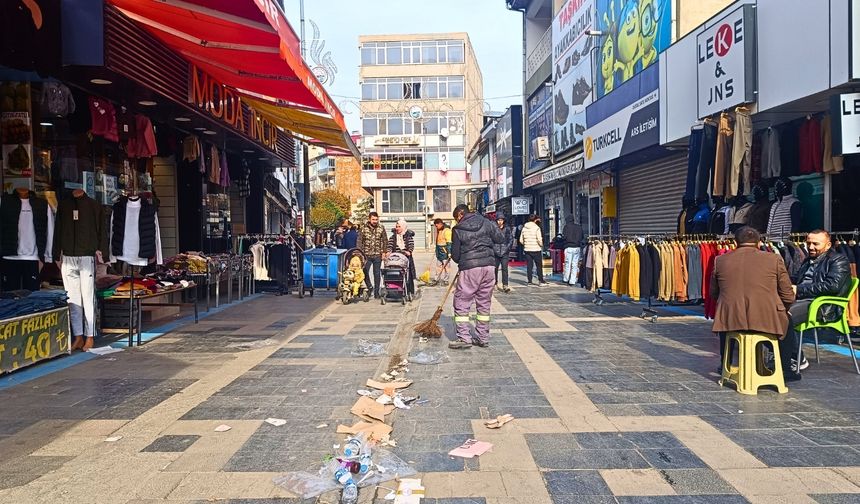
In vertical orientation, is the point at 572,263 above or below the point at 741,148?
below

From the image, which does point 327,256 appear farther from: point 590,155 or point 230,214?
point 590,155

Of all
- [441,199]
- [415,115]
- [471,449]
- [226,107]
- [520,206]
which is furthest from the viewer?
[441,199]

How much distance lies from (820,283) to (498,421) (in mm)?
3904

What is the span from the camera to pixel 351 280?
44.8ft

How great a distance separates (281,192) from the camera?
24.6 meters

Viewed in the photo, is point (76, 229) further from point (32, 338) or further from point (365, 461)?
point (365, 461)

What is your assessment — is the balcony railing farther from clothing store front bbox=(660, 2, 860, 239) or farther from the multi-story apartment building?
the multi-story apartment building

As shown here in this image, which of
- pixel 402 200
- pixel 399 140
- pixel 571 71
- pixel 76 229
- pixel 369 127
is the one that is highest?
pixel 369 127

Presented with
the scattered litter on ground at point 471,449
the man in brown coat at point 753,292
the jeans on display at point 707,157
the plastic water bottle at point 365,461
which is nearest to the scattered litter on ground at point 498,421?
the scattered litter on ground at point 471,449

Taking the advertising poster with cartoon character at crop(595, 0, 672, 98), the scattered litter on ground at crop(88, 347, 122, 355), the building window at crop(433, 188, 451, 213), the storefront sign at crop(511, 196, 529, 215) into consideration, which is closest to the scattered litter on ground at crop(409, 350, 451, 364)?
the scattered litter on ground at crop(88, 347, 122, 355)

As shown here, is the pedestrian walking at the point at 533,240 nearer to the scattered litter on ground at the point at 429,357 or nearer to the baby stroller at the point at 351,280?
the baby stroller at the point at 351,280

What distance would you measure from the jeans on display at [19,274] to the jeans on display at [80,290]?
940 millimetres

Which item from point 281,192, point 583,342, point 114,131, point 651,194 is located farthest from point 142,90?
point 281,192

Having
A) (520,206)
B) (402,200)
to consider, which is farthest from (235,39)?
(402,200)
